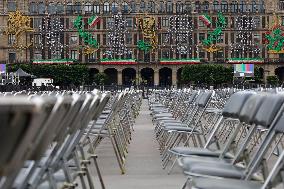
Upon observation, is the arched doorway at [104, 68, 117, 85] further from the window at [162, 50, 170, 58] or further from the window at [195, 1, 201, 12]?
the window at [195, 1, 201, 12]

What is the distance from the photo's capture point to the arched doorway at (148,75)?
101 meters

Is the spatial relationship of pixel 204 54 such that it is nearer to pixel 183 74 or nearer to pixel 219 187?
pixel 183 74

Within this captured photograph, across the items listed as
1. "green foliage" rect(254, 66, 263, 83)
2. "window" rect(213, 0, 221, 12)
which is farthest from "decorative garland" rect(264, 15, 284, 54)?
"window" rect(213, 0, 221, 12)

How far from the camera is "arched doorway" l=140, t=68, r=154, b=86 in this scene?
10142 cm

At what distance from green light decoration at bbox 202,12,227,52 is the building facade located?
0.29m

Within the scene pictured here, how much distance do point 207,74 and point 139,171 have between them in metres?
84.2

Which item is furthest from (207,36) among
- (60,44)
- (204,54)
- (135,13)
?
(60,44)

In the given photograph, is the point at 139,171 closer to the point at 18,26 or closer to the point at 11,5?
the point at 18,26

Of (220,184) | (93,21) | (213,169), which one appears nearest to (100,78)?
(93,21)

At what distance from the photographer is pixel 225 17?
100062mm

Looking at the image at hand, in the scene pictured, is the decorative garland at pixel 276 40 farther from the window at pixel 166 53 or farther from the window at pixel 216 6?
the window at pixel 166 53

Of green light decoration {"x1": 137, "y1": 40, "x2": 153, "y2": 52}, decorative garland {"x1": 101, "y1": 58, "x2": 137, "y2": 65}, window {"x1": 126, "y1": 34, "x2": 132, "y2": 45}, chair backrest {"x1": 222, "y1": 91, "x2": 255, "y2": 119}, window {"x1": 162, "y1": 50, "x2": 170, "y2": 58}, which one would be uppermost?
window {"x1": 126, "y1": 34, "x2": 132, "y2": 45}

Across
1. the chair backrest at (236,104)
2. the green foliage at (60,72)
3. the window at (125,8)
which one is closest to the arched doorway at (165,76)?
the window at (125,8)

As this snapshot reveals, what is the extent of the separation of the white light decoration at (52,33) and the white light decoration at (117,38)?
6.38 meters
